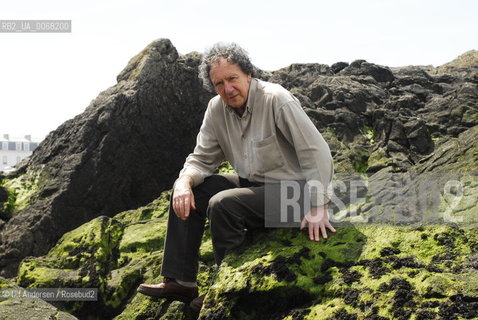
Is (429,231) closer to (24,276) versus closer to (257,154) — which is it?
(257,154)

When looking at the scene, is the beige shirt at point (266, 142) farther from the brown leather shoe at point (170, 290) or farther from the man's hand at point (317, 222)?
the brown leather shoe at point (170, 290)

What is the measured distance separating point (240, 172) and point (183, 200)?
934 mm

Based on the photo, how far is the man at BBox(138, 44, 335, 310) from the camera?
6398 millimetres

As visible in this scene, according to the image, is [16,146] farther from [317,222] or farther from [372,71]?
[317,222]

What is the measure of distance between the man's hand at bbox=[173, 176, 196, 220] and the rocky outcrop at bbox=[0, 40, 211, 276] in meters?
9.18

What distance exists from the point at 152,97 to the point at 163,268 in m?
13.0

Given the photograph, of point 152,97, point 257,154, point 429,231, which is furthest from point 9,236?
point 429,231

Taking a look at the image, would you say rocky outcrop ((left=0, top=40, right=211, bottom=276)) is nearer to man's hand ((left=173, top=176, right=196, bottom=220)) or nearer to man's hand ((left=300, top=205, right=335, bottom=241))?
man's hand ((left=173, top=176, right=196, bottom=220))

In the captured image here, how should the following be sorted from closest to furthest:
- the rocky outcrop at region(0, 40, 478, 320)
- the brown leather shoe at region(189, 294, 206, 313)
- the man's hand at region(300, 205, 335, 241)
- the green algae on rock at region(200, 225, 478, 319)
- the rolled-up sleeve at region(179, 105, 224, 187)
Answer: the green algae on rock at region(200, 225, 478, 319) < the rocky outcrop at region(0, 40, 478, 320) < the man's hand at region(300, 205, 335, 241) < the brown leather shoe at region(189, 294, 206, 313) < the rolled-up sleeve at region(179, 105, 224, 187)

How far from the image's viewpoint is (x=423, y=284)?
4965mm

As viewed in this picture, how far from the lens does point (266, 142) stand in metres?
6.67

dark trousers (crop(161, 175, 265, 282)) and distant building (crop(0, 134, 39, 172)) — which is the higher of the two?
dark trousers (crop(161, 175, 265, 282))

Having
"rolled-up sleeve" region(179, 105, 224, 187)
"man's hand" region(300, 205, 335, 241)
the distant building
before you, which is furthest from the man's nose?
the distant building

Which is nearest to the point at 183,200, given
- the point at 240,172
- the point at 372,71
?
the point at 240,172
